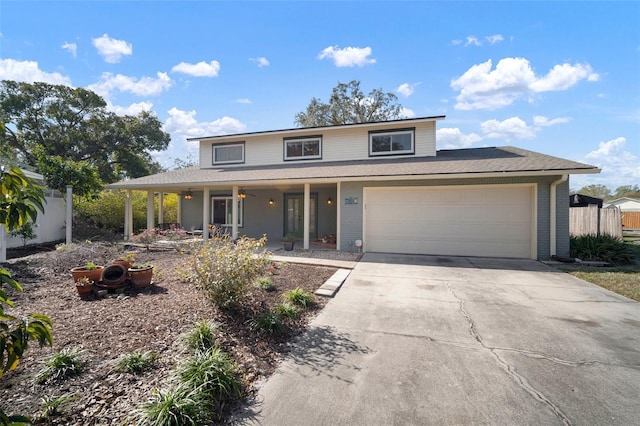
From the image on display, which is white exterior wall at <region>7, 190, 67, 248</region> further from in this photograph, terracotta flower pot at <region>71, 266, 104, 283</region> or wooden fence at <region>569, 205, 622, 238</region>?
wooden fence at <region>569, 205, 622, 238</region>

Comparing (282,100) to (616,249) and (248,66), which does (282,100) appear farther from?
(616,249)

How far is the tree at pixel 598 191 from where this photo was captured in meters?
53.6

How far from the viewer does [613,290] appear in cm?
600

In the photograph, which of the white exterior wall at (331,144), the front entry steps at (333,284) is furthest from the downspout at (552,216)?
the front entry steps at (333,284)

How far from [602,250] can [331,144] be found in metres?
10.2

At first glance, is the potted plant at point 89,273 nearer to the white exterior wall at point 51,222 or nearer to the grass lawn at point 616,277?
the white exterior wall at point 51,222

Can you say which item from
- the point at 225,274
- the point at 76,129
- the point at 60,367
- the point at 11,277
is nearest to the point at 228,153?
the point at 225,274

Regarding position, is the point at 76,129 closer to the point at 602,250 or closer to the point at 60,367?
the point at 60,367

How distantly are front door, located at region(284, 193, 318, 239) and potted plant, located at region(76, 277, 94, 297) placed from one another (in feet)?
31.4

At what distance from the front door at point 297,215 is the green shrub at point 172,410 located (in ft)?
38.0

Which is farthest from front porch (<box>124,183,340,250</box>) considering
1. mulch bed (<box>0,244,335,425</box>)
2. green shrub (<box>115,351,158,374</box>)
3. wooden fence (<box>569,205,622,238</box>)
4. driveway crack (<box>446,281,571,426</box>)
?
wooden fence (<box>569,205,622,238</box>)

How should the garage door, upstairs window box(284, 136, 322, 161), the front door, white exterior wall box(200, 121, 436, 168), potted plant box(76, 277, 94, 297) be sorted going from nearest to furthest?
potted plant box(76, 277, 94, 297) < the garage door < white exterior wall box(200, 121, 436, 168) < upstairs window box(284, 136, 322, 161) < the front door

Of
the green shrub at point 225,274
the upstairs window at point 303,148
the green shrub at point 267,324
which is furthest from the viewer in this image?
the upstairs window at point 303,148

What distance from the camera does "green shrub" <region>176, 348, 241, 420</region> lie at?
2.40 metres
